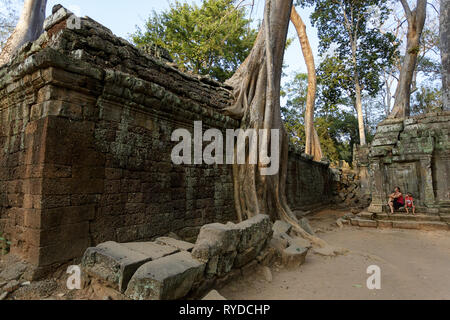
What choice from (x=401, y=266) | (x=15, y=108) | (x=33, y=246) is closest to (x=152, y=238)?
(x=33, y=246)

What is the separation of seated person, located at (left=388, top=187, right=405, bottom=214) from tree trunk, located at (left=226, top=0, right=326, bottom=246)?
10.7ft

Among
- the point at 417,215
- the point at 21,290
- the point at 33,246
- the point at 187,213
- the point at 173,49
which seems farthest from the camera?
the point at 173,49

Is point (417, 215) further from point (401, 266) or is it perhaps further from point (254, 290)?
point (254, 290)

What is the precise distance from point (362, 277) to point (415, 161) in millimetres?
5752

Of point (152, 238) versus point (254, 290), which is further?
point (152, 238)

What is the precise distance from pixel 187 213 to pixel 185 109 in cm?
190

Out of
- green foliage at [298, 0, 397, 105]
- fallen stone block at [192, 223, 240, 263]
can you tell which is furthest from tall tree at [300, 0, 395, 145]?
fallen stone block at [192, 223, 240, 263]

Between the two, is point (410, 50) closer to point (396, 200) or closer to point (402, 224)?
point (396, 200)

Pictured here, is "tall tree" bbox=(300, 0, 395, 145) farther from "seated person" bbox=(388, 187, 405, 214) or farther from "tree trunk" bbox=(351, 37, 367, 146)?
"seated person" bbox=(388, 187, 405, 214)

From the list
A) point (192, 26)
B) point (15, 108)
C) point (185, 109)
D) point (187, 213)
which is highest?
point (192, 26)

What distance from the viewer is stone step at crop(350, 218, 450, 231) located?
625cm

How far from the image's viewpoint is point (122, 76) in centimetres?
337

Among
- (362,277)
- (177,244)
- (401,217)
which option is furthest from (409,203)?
(177,244)

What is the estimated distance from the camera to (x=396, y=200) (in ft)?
23.3
